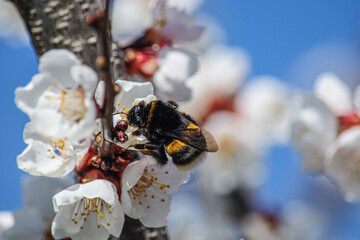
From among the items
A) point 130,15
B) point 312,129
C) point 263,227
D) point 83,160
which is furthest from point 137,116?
point 130,15

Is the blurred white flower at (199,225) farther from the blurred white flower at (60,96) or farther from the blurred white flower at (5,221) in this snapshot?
the blurred white flower at (60,96)

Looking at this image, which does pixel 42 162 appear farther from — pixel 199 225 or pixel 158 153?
pixel 199 225

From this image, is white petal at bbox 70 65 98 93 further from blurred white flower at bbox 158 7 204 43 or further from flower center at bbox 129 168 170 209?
blurred white flower at bbox 158 7 204 43

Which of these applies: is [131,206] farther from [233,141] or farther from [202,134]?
[233,141]

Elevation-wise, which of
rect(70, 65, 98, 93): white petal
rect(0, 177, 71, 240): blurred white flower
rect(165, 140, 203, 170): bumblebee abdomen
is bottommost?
rect(0, 177, 71, 240): blurred white flower

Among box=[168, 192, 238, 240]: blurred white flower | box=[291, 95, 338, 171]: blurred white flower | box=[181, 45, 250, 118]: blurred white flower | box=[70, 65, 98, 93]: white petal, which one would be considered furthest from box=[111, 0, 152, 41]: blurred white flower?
box=[70, 65, 98, 93]: white petal

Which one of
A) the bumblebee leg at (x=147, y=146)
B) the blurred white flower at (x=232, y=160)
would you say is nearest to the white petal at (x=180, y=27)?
the bumblebee leg at (x=147, y=146)

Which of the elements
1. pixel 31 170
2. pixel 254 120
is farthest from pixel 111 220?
pixel 254 120
